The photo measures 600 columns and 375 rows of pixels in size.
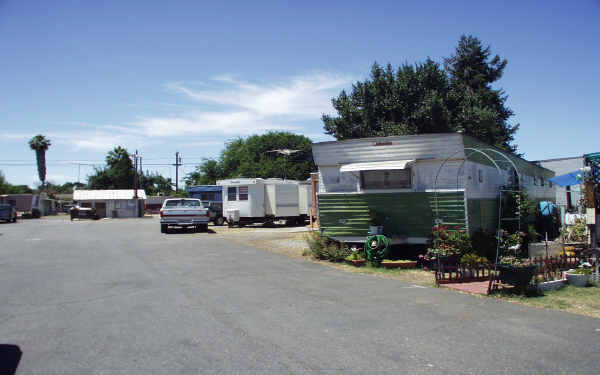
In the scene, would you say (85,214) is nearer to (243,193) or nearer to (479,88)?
(243,193)

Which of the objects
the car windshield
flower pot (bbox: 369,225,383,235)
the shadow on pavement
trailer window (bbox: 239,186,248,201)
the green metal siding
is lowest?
the shadow on pavement

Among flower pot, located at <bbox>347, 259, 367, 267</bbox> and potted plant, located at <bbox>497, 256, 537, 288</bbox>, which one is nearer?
potted plant, located at <bbox>497, 256, 537, 288</bbox>

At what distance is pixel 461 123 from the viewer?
91.0 ft

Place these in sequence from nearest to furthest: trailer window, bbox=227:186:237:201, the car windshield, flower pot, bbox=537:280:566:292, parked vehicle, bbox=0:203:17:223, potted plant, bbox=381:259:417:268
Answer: flower pot, bbox=537:280:566:292 < potted plant, bbox=381:259:417:268 < the car windshield < trailer window, bbox=227:186:237:201 < parked vehicle, bbox=0:203:17:223

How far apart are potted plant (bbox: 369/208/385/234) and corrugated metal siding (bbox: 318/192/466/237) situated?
0.12m

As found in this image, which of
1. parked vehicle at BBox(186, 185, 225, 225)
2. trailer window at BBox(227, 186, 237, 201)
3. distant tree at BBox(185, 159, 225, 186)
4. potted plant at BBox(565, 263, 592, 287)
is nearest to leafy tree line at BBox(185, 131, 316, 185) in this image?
distant tree at BBox(185, 159, 225, 186)

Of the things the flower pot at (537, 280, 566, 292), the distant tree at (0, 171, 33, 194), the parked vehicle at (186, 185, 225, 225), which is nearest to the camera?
the flower pot at (537, 280, 566, 292)

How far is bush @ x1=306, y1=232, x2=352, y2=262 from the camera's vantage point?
11.5 meters

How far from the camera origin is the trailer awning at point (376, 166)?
10906mm

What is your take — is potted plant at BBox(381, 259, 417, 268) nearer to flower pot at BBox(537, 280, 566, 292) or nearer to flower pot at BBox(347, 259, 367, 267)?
flower pot at BBox(347, 259, 367, 267)

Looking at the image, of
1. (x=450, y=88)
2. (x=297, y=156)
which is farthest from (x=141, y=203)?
(x=450, y=88)

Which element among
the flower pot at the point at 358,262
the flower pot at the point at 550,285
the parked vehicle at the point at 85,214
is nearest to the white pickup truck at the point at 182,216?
the flower pot at the point at 358,262

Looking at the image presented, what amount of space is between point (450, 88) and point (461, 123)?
3.26 meters

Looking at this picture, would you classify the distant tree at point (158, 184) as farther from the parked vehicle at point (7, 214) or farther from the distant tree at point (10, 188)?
the parked vehicle at point (7, 214)
